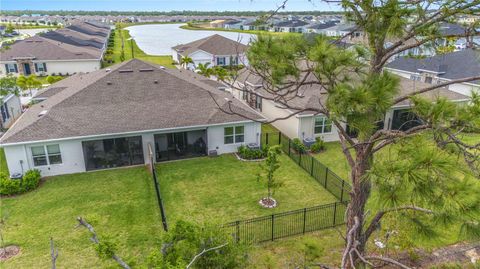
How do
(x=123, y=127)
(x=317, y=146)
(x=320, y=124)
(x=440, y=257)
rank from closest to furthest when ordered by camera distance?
(x=440, y=257), (x=123, y=127), (x=317, y=146), (x=320, y=124)

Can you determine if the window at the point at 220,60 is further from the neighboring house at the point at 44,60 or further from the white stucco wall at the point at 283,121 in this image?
the white stucco wall at the point at 283,121

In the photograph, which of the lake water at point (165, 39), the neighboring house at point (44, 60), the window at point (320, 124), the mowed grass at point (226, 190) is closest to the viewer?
the mowed grass at point (226, 190)

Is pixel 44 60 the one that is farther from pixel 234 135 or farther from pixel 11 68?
pixel 234 135

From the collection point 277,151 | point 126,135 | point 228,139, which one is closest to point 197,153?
point 228,139

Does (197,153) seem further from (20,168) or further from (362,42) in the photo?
(362,42)

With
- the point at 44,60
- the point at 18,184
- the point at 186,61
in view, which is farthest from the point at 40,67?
the point at 18,184

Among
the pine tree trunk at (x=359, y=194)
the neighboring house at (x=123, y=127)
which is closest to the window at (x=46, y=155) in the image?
the neighboring house at (x=123, y=127)
